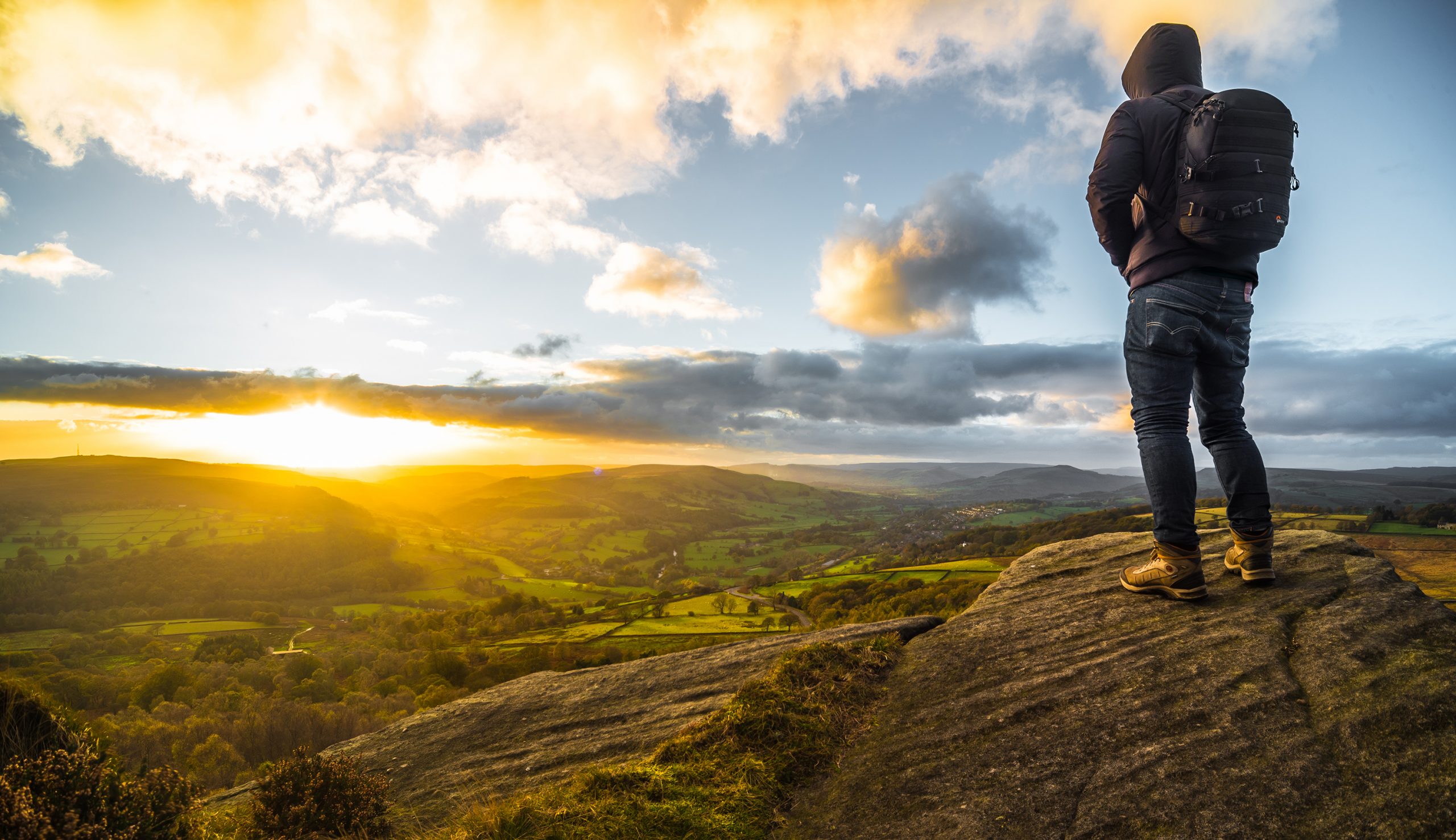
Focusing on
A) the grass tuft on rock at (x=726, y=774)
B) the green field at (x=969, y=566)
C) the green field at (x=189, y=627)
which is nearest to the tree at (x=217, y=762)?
the grass tuft on rock at (x=726, y=774)

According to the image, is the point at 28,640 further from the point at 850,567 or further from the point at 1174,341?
the point at 1174,341

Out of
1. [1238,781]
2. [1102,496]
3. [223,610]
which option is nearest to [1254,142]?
[1238,781]

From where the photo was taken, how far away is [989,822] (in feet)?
10.3

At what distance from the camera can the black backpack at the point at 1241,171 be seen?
4488 mm

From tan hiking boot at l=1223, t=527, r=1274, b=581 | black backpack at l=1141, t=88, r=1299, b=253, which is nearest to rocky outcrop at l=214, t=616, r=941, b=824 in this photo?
tan hiking boot at l=1223, t=527, r=1274, b=581

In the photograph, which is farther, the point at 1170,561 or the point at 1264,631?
the point at 1170,561

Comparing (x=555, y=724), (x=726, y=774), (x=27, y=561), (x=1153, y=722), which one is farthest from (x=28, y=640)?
(x=1153, y=722)

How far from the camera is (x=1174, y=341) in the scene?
15.5ft

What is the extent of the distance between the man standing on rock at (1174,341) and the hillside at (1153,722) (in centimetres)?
66

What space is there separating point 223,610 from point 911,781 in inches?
6045

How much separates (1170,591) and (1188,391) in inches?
73.3

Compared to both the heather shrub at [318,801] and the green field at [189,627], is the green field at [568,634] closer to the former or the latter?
the heather shrub at [318,801]

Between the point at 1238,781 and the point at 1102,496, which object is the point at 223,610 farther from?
the point at 1102,496

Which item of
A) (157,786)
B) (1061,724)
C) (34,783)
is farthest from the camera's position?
(157,786)
